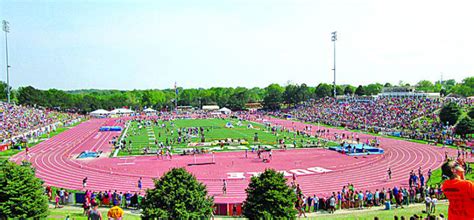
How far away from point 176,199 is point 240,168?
19.7m

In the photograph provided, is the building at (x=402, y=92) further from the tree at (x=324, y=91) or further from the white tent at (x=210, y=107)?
the white tent at (x=210, y=107)

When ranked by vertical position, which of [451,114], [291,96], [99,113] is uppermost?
[291,96]

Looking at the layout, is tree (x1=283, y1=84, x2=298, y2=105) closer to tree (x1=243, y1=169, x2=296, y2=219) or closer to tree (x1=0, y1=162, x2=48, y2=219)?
tree (x1=243, y1=169, x2=296, y2=219)

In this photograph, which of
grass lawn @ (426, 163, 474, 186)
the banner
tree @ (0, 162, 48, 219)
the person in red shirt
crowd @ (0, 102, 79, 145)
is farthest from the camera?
crowd @ (0, 102, 79, 145)

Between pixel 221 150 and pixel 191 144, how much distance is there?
17.7 ft

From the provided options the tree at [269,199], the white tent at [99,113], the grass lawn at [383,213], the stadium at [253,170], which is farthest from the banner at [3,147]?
the white tent at [99,113]

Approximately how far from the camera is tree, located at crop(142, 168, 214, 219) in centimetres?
1372

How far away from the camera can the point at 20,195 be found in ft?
50.3

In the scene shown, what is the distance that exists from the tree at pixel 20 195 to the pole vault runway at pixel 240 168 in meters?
10.6

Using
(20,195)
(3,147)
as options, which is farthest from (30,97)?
(20,195)

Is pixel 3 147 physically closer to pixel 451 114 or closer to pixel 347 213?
pixel 347 213

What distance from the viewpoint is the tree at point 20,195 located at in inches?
592

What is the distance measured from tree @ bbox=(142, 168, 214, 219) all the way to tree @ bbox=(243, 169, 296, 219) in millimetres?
1767

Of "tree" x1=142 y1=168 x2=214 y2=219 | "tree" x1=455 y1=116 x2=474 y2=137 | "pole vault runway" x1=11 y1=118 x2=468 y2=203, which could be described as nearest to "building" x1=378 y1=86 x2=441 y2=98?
"tree" x1=455 y1=116 x2=474 y2=137
